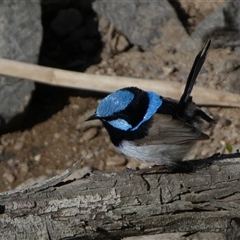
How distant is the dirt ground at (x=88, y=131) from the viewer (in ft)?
20.7

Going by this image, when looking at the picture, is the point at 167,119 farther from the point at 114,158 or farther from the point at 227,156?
the point at 114,158

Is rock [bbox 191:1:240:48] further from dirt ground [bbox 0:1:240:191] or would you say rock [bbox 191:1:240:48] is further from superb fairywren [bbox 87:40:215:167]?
superb fairywren [bbox 87:40:215:167]

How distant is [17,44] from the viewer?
6.84 metres

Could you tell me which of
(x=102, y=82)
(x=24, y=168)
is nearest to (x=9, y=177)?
(x=24, y=168)

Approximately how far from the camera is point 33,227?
4.26 m

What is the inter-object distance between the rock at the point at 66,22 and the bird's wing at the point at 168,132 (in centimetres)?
267

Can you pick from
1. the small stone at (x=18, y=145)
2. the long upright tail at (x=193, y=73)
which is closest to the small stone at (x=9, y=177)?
the small stone at (x=18, y=145)

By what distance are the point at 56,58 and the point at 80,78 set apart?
800 mm

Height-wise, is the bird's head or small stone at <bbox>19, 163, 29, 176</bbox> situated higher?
the bird's head

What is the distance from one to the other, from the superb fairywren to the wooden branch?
4.55ft

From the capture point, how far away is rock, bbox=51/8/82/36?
725 cm

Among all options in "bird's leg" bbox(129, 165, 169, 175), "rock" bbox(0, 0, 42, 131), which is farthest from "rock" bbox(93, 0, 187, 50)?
"bird's leg" bbox(129, 165, 169, 175)

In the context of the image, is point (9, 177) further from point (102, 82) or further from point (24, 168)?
point (102, 82)

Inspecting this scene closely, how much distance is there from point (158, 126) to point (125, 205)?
2.26 feet
